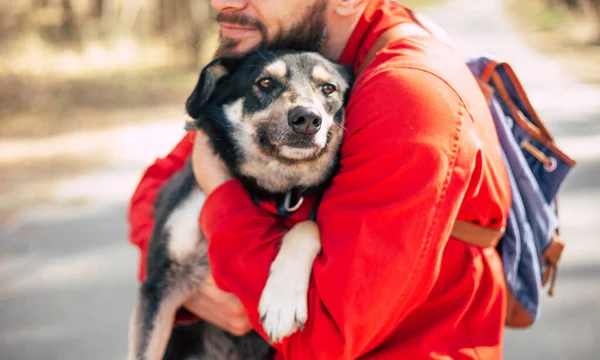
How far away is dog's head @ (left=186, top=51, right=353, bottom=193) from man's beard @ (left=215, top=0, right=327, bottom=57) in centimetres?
6

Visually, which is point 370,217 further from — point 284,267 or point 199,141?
point 199,141

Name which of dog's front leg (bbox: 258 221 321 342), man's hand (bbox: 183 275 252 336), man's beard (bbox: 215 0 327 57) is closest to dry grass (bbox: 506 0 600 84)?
man's beard (bbox: 215 0 327 57)

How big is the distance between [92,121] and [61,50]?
3357mm

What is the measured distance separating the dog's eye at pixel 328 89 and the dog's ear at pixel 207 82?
1.12 ft

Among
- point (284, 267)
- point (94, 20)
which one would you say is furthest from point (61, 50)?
point (284, 267)

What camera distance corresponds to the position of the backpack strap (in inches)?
73.7

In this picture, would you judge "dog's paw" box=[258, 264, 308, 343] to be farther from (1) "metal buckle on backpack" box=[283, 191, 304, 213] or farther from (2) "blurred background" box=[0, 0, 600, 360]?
(2) "blurred background" box=[0, 0, 600, 360]

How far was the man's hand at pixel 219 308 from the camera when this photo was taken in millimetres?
2217

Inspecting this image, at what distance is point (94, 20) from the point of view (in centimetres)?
1173

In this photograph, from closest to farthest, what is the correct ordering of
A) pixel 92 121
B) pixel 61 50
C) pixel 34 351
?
pixel 34 351
pixel 92 121
pixel 61 50

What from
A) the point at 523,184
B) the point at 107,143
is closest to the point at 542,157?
the point at 523,184

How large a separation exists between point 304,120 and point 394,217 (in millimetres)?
498

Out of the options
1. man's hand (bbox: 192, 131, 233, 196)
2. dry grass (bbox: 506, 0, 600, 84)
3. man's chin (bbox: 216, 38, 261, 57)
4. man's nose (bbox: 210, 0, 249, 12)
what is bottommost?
dry grass (bbox: 506, 0, 600, 84)

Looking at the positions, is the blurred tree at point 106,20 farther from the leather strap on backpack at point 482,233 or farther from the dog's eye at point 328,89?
the leather strap on backpack at point 482,233
